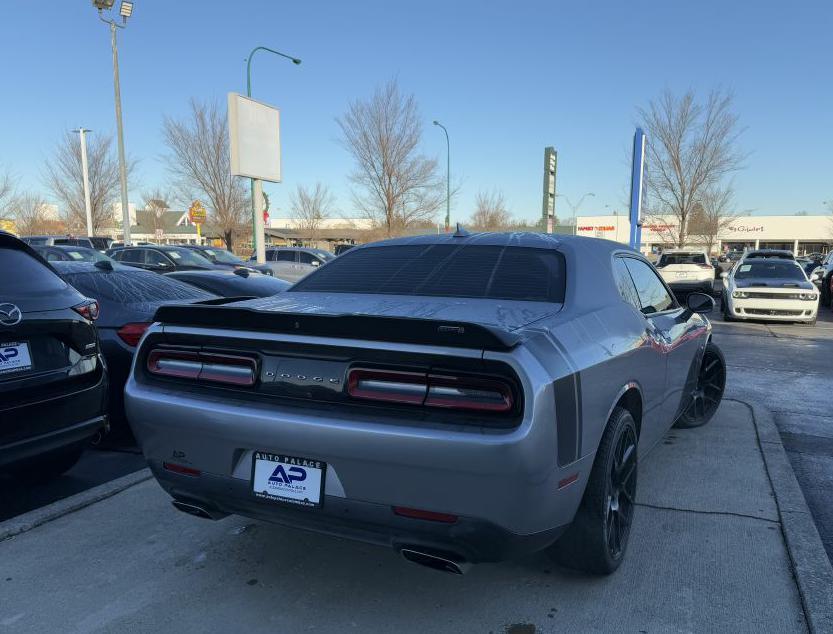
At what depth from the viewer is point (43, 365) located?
327 centimetres

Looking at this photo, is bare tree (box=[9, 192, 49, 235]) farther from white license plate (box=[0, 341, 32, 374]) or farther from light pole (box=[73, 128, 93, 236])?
white license plate (box=[0, 341, 32, 374])

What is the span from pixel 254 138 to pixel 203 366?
1564cm

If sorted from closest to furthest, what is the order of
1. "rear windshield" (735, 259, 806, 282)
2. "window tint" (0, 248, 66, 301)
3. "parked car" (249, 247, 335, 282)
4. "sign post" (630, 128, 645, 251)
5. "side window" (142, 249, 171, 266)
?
"window tint" (0, 248, 66, 301)
"rear windshield" (735, 259, 806, 282)
"side window" (142, 249, 171, 266)
"parked car" (249, 247, 335, 282)
"sign post" (630, 128, 645, 251)

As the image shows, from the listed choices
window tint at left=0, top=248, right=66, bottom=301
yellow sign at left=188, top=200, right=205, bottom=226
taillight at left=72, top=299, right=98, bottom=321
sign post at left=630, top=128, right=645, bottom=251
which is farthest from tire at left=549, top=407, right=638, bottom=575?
yellow sign at left=188, top=200, right=205, bottom=226

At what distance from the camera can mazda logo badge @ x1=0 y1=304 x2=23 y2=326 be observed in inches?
120

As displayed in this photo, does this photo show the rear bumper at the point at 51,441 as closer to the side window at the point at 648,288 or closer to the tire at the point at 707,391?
the side window at the point at 648,288

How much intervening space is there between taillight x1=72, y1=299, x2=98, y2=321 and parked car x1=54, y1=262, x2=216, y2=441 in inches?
27.6

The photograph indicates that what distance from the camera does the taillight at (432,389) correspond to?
2018 mm

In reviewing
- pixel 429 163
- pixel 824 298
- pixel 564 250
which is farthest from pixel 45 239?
pixel 824 298

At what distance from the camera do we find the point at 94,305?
3750 millimetres

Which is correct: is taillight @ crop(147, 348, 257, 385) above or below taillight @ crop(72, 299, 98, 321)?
below

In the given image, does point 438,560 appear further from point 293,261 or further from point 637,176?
point 637,176

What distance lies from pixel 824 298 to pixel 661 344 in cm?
1772

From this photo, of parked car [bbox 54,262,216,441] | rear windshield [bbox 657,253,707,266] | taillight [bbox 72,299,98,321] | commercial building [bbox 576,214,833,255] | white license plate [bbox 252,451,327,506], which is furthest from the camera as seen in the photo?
commercial building [bbox 576,214,833,255]
